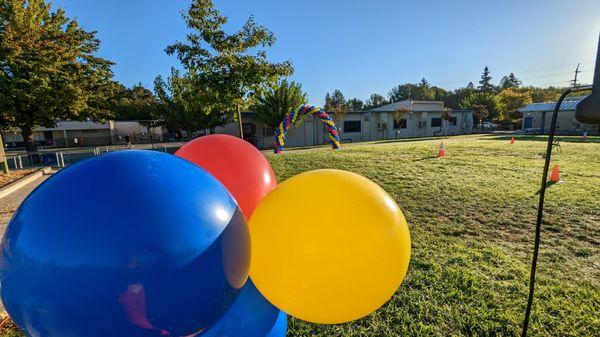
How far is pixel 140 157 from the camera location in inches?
66.4

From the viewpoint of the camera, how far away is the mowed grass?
2.93 meters

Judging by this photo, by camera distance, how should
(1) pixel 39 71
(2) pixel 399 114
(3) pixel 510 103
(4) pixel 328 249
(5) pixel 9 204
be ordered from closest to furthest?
(4) pixel 328 249 → (5) pixel 9 204 → (1) pixel 39 71 → (2) pixel 399 114 → (3) pixel 510 103

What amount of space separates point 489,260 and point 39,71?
22.3m

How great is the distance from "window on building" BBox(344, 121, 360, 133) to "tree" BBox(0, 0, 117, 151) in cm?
2444

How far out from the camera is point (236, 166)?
263cm

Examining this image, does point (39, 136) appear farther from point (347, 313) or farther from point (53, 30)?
point (347, 313)

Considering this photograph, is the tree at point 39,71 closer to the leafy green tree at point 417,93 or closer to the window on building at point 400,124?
the window on building at point 400,124

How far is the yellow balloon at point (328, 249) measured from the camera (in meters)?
1.80

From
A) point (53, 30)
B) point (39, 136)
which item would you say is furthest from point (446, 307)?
point (39, 136)

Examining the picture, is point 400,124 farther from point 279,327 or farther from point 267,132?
point 279,327

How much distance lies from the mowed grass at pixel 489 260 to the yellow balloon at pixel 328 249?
0.13 m

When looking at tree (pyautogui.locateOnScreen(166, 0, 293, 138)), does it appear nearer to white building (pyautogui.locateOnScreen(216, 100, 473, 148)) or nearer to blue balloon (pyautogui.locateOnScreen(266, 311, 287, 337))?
blue balloon (pyautogui.locateOnScreen(266, 311, 287, 337))

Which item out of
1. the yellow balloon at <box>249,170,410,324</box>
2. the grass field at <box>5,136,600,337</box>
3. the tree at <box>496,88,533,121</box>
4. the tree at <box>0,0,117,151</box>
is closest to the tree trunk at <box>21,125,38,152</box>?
the tree at <box>0,0,117,151</box>

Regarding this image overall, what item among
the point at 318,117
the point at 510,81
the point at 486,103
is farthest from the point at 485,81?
the point at 318,117
